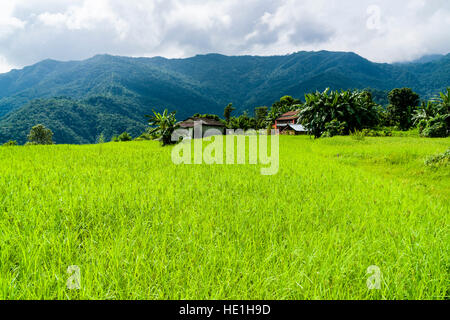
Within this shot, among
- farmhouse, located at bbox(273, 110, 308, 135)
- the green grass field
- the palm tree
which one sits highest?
farmhouse, located at bbox(273, 110, 308, 135)

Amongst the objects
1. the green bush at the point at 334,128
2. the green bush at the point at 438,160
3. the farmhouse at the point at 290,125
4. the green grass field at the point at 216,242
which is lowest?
the green grass field at the point at 216,242

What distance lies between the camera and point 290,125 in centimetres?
4947

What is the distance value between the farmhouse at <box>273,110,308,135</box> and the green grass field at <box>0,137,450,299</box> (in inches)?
1721

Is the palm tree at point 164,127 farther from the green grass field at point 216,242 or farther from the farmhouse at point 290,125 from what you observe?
the farmhouse at point 290,125

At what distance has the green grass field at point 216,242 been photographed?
1547mm

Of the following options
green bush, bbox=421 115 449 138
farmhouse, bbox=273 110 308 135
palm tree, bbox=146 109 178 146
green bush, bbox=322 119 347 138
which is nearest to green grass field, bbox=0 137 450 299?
palm tree, bbox=146 109 178 146

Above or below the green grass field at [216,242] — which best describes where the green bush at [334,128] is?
above

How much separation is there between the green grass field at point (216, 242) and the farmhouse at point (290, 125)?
43.7 m

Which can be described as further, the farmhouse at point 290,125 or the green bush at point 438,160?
the farmhouse at point 290,125

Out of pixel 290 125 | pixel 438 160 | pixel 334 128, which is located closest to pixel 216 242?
pixel 438 160

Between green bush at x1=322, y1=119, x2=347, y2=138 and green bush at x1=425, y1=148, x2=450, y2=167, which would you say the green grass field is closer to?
green bush at x1=425, y1=148, x2=450, y2=167

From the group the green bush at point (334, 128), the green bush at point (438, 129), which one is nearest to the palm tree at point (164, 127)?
the green bush at point (334, 128)

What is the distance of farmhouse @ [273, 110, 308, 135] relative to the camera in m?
47.5
